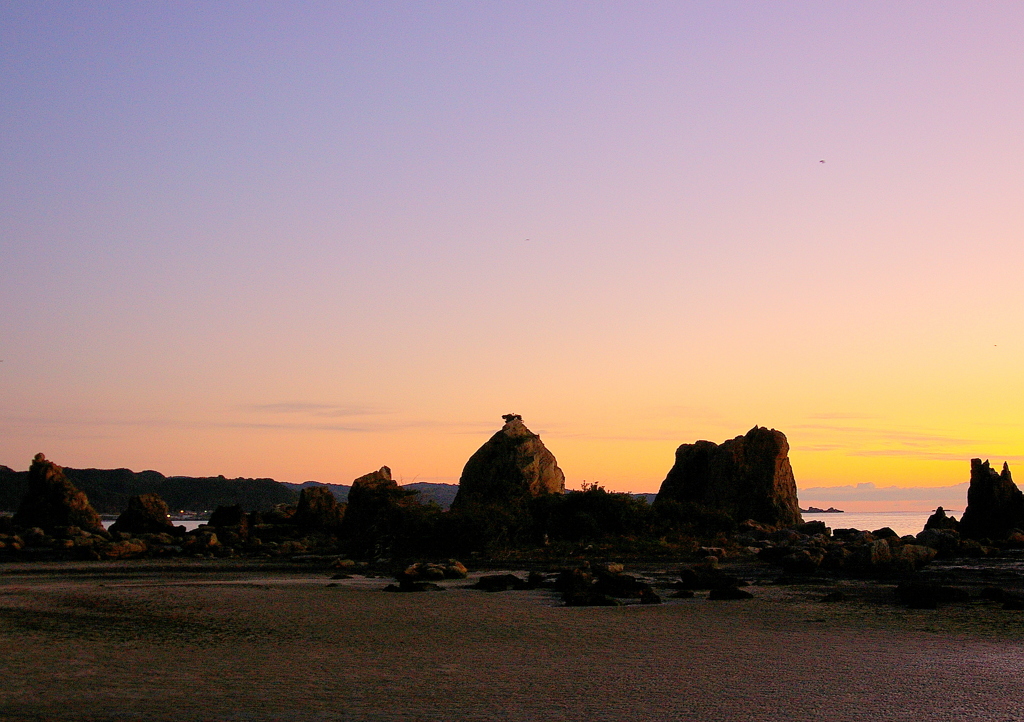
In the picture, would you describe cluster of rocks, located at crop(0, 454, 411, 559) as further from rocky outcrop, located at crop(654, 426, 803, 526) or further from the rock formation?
the rock formation

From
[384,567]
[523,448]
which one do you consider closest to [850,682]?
[384,567]

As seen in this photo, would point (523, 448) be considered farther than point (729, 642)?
Yes

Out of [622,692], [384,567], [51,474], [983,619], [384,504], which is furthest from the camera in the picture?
[51,474]

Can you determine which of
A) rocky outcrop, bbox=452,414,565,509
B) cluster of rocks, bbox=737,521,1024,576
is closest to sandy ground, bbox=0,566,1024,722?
cluster of rocks, bbox=737,521,1024,576

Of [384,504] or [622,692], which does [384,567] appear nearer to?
[384,504]

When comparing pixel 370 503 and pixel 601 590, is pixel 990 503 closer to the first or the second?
pixel 370 503

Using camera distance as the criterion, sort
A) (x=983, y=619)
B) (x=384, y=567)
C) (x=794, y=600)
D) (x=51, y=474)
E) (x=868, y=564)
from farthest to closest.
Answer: (x=51, y=474), (x=384, y=567), (x=868, y=564), (x=794, y=600), (x=983, y=619)

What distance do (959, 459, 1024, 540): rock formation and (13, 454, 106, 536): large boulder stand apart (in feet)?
182

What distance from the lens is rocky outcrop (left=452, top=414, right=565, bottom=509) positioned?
44.1 m

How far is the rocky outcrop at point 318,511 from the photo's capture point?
56106mm

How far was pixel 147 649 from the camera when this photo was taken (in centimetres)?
1201

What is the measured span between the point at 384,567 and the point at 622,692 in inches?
815

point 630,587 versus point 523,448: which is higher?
point 523,448

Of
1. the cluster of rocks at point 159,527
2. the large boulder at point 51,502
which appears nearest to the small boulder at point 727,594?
the cluster of rocks at point 159,527
